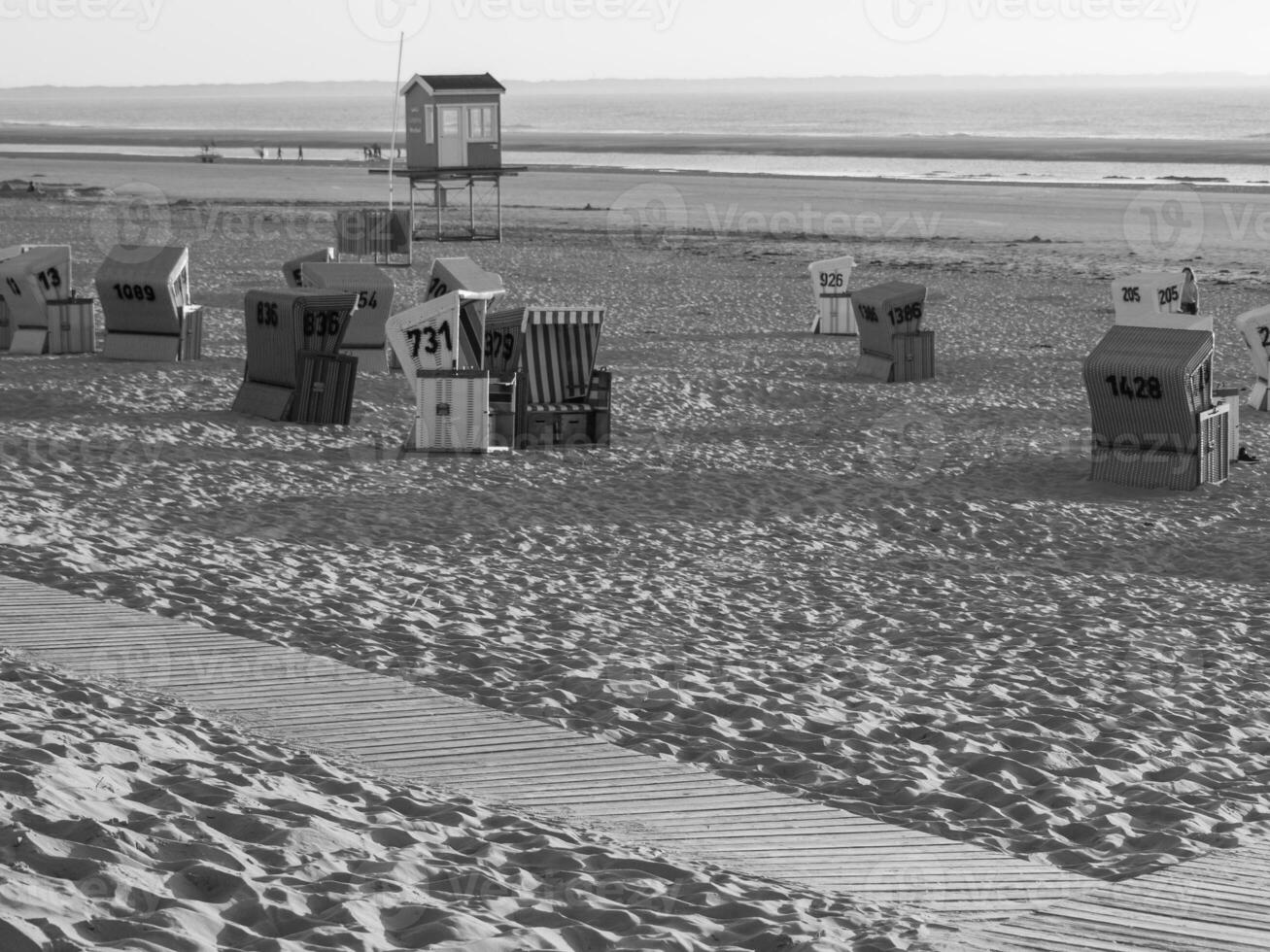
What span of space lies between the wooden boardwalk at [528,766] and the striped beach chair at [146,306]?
1130 cm

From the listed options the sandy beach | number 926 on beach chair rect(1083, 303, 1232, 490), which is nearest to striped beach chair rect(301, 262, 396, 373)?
the sandy beach

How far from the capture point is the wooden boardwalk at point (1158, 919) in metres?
5.42

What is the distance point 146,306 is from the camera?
1988cm

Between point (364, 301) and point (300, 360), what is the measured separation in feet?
12.0

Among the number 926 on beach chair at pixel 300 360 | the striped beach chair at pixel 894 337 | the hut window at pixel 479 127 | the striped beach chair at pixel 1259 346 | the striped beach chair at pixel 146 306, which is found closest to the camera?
the number 926 on beach chair at pixel 300 360

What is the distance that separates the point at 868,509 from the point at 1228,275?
2558 centimetres

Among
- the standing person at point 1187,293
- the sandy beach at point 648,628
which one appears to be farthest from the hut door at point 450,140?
the standing person at point 1187,293

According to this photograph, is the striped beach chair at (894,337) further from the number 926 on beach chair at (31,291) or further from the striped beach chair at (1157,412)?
the number 926 on beach chair at (31,291)

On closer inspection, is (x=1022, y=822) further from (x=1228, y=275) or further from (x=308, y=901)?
(x=1228, y=275)

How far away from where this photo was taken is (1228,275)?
118 feet

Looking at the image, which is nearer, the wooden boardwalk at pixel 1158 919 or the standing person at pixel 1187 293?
the wooden boardwalk at pixel 1158 919

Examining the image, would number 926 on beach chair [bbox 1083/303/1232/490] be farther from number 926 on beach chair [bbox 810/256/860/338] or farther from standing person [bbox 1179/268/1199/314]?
number 926 on beach chair [bbox 810/256/860/338]

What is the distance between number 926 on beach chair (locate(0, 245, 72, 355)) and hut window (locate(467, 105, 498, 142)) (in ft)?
79.2

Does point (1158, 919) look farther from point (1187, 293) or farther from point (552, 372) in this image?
point (1187, 293)
